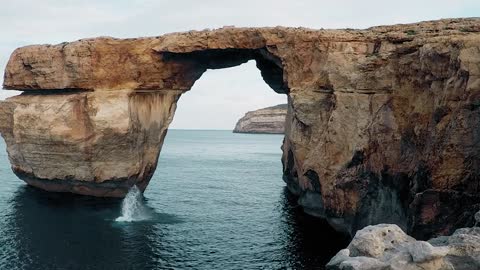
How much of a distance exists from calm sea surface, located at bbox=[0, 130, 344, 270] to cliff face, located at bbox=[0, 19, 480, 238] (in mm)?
3272

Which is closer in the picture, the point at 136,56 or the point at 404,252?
the point at 404,252

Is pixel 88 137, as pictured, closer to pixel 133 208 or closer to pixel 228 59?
pixel 133 208

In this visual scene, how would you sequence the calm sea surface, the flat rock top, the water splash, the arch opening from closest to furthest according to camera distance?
the calm sea surface → the water splash → the flat rock top → the arch opening

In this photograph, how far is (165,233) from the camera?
126 ft

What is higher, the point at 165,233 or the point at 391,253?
the point at 391,253

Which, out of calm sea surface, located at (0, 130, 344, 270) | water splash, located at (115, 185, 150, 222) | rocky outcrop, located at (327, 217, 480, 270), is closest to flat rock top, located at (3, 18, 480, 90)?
water splash, located at (115, 185, 150, 222)

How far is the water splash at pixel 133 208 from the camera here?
43.3 meters

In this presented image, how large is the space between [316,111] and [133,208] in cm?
2107

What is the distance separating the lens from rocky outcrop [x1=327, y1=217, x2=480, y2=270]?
58.7ft

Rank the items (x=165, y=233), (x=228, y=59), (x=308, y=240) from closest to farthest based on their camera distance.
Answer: (x=308, y=240)
(x=165, y=233)
(x=228, y=59)

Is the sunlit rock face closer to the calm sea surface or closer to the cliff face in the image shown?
the cliff face

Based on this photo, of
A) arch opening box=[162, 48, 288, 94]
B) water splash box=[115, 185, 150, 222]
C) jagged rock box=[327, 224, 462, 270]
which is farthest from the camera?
arch opening box=[162, 48, 288, 94]

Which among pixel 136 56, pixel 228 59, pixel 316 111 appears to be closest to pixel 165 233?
pixel 316 111

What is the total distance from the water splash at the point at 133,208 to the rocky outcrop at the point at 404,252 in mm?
27219
